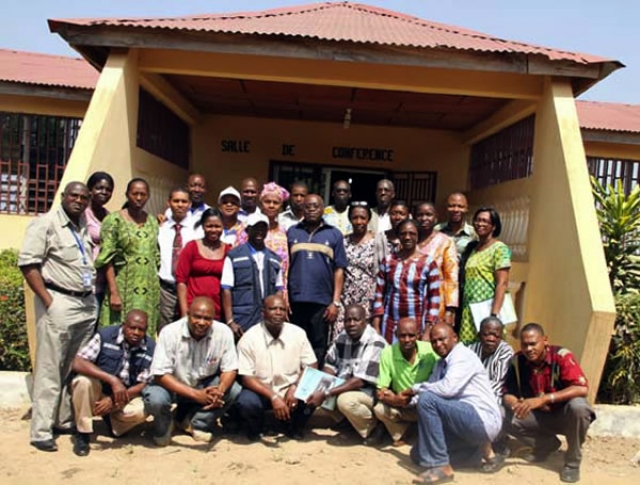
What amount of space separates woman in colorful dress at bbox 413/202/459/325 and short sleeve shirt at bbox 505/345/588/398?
25.6 inches

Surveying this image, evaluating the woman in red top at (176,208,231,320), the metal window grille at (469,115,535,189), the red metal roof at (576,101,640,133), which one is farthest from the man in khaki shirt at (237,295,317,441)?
the red metal roof at (576,101,640,133)

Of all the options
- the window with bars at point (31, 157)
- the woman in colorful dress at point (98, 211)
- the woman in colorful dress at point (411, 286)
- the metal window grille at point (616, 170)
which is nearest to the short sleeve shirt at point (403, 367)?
the woman in colorful dress at point (411, 286)

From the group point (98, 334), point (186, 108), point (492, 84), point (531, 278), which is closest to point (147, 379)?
point (98, 334)

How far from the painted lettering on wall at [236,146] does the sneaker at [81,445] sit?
21.4 feet

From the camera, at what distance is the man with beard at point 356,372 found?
5047 millimetres

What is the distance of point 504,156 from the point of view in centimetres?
868

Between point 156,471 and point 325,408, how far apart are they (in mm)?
1351

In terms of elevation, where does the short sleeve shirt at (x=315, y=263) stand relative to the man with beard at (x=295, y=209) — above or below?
below

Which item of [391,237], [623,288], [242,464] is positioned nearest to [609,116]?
[623,288]

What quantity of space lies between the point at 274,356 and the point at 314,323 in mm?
564

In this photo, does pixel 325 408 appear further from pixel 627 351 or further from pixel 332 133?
pixel 332 133

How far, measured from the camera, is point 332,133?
34.8 ft

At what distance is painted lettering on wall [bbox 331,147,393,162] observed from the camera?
10617 mm

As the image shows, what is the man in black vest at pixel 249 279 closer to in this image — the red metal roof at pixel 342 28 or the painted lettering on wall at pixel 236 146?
the red metal roof at pixel 342 28
